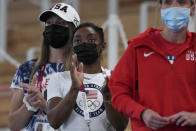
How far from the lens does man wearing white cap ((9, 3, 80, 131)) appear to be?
10.5ft

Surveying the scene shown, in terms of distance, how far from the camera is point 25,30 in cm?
771

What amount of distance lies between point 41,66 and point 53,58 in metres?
0.07

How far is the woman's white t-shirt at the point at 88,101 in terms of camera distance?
2.90 meters

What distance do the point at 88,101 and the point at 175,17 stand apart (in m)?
0.62

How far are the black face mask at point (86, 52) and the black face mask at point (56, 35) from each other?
10.6 inches

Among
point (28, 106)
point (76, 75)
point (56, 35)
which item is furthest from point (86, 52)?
point (28, 106)

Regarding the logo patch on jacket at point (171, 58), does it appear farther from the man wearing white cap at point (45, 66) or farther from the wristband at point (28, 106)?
the wristband at point (28, 106)

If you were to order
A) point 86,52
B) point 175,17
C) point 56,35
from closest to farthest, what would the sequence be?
point 175,17
point 86,52
point 56,35

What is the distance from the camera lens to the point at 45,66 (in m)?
3.24

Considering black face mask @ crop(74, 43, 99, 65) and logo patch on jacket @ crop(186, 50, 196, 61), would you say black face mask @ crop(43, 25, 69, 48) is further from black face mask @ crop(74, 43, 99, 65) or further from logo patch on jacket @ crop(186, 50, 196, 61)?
logo patch on jacket @ crop(186, 50, 196, 61)

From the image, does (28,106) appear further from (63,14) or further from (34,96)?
(63,14)

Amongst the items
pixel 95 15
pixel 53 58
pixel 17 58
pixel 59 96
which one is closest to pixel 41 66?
→ pixel 53 58

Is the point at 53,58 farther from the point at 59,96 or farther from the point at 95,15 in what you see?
the point at 95,15

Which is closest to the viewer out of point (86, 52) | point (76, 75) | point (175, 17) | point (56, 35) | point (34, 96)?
point (175, 17)
